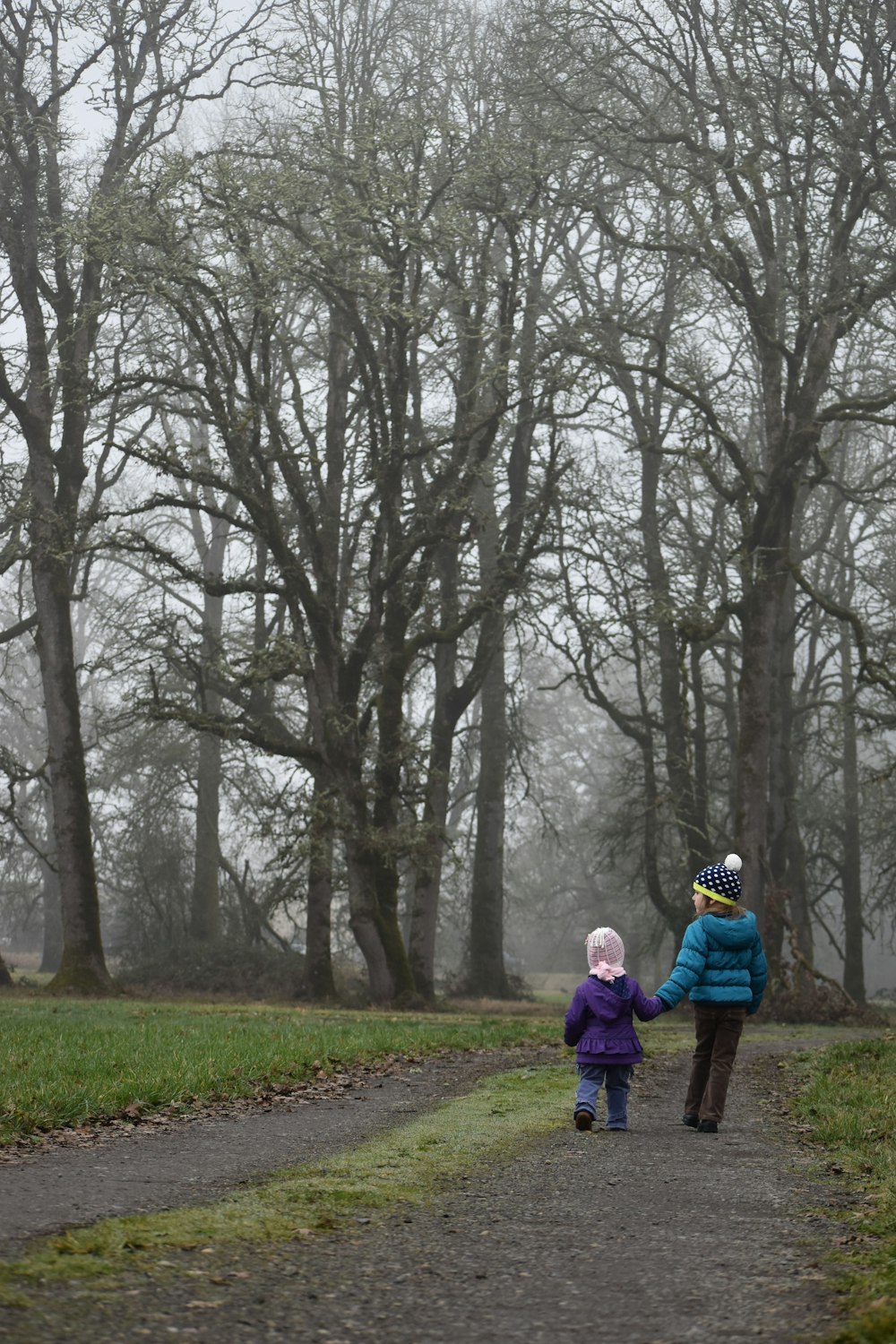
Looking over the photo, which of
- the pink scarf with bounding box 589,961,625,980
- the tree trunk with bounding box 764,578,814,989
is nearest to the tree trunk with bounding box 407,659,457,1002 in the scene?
the tree trunk with bounding box 764,578,814,989

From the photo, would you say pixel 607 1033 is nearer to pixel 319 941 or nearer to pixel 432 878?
pixel 432 878

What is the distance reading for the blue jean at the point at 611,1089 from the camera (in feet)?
29.5

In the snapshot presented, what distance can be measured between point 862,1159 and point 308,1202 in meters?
3.19

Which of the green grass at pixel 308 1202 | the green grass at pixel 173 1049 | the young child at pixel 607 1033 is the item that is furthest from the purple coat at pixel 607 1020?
the green grass at pixel 173 1049

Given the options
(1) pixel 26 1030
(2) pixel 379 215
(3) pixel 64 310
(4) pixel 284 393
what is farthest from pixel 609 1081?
(4) pixel 284 393

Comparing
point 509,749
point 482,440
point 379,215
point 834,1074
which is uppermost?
point 379,215

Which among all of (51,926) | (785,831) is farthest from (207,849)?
(51,926)

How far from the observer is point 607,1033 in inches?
355

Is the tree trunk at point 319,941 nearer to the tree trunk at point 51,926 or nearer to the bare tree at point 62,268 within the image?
the bare tree at point 62,268

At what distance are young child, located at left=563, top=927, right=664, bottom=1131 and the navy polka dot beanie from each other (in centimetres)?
72

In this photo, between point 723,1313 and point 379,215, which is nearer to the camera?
point 723,1313

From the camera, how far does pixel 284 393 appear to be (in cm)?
3359

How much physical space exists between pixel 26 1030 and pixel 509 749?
18549 mm

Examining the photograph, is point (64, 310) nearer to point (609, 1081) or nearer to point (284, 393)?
point (284, 393)
